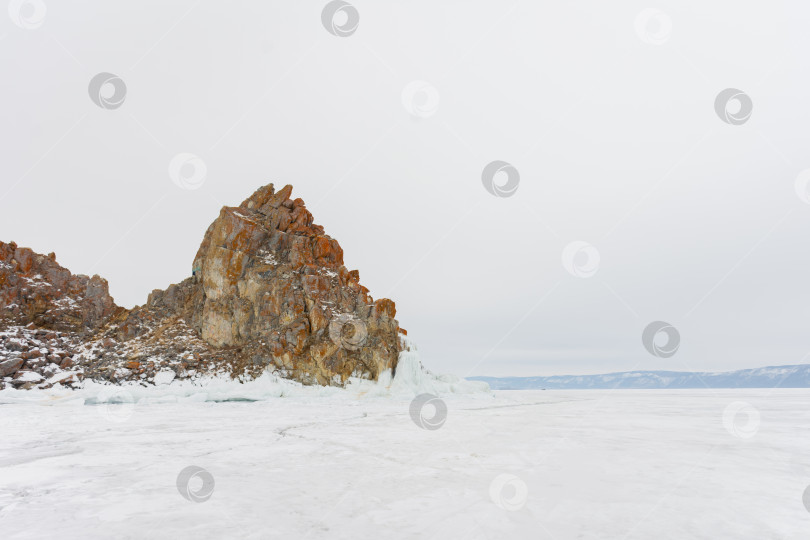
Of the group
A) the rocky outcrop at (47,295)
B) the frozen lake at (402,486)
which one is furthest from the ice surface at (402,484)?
the rocky outcrop at (47,295)

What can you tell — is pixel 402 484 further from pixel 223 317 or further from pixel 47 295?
pixel 47 295

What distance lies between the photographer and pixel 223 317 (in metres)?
47.1

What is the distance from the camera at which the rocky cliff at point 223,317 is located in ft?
141

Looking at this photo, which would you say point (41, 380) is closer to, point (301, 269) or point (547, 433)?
point (301, 269)

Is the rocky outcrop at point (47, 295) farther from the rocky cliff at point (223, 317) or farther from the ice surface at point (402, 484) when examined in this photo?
the ice surface at point (402, 484)

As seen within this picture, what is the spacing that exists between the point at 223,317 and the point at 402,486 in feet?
144

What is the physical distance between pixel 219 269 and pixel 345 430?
37088 millimetres

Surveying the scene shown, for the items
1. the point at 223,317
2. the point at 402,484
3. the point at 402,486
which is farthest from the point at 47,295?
the point at 402,486

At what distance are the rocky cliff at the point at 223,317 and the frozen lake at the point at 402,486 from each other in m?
29.1

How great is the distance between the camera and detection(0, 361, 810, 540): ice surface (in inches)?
231

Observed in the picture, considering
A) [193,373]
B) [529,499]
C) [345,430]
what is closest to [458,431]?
[345,430]

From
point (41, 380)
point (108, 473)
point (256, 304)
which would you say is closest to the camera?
point (108, 473)

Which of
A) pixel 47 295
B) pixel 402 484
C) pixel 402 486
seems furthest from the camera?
pixel 47 295

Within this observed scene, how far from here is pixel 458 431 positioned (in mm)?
16609
